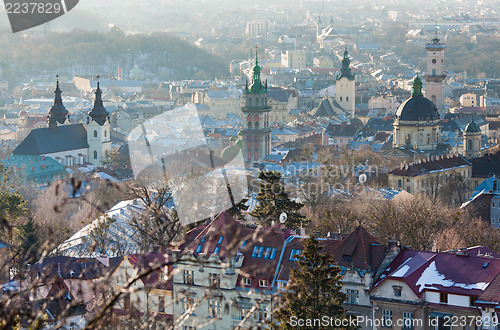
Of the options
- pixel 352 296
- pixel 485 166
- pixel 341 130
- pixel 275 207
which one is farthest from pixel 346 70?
pixel 352 296

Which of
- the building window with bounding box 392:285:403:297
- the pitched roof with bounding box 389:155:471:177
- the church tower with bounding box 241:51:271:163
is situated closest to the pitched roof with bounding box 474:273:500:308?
the building window with bounding box 392:285:403:297

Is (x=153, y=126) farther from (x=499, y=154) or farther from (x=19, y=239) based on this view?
(x=19, y=239)

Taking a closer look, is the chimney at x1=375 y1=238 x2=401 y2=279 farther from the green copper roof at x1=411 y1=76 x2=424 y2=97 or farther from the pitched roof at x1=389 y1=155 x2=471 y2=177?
the green copper roof at x1=411 y1=76 x2=424 y2=97

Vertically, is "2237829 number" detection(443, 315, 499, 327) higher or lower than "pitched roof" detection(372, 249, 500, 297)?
lower

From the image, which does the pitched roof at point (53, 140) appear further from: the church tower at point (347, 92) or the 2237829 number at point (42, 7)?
the church tower at point (347, 92)

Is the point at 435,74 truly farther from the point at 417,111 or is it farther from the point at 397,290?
the point at 397,290

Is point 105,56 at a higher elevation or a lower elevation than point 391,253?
higher
